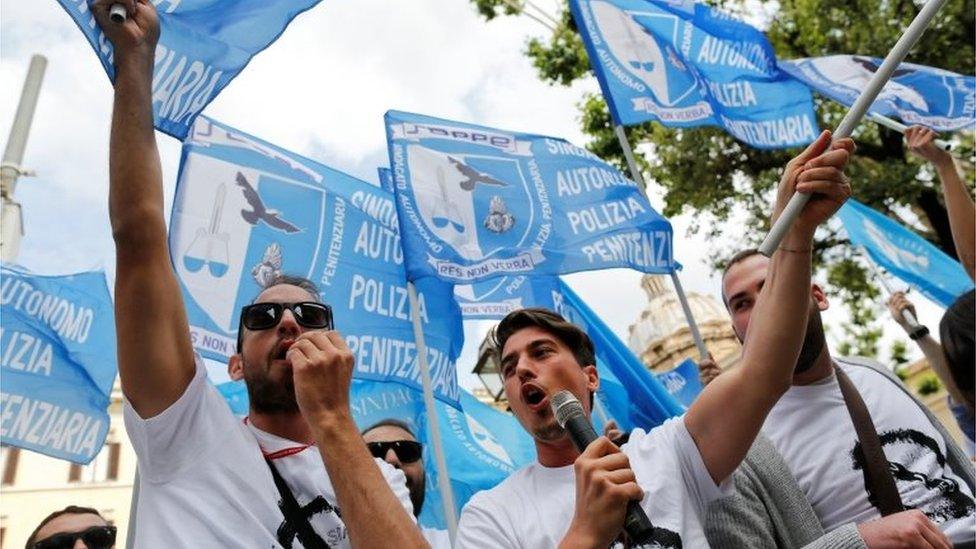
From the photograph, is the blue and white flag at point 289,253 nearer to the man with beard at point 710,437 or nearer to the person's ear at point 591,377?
the person's ear at point 591,377

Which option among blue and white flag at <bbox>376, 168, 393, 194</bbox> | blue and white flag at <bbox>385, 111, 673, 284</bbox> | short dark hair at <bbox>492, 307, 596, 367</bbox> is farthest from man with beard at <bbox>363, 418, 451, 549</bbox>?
blue and white flag at <bbox>376, 168, 393, 194</bbox>

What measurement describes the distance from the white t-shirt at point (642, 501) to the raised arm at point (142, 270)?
0.89m

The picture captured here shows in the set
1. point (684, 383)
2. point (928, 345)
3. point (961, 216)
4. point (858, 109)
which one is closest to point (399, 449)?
point (858, 109)

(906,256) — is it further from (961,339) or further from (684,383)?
(961,339)

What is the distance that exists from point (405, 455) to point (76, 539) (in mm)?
1580

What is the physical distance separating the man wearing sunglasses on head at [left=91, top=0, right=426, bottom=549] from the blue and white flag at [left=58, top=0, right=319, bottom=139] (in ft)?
2.42

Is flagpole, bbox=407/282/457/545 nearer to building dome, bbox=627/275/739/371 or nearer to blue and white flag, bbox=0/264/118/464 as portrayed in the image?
blue and white flag, bbox=0/264/118/464

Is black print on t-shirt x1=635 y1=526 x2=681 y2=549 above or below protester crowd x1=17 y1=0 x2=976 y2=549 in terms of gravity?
below

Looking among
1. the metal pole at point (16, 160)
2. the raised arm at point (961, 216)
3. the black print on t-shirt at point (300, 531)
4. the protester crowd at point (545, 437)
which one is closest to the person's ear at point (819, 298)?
the protester crowd at point (545, 437)

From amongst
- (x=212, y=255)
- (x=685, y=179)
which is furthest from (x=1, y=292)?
(x=685, y=179)

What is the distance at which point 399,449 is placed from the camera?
4.13 metres

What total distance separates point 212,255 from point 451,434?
2.16 meters

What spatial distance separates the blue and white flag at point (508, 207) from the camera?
4879 mm

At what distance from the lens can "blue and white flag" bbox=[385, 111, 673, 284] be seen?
4879mm
